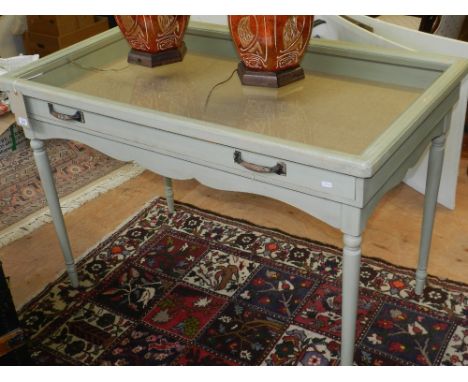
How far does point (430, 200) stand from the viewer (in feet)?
6.66

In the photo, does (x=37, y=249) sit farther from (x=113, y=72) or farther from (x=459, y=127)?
(x=459, y=127)

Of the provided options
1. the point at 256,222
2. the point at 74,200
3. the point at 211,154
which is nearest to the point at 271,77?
the point at 211,154

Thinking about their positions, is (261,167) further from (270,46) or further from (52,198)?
(52,198)

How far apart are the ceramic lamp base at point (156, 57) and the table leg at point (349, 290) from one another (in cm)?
84

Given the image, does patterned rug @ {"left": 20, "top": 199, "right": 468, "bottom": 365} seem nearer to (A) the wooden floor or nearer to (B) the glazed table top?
(A) the wooden floor

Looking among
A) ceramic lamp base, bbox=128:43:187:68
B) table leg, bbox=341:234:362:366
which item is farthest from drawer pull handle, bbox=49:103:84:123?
table leg, bbox=341:234:362:366

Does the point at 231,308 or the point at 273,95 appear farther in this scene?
the point at 231,308

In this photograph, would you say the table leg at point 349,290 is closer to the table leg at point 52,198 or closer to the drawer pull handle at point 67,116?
the drawer pull handle at point 67,116

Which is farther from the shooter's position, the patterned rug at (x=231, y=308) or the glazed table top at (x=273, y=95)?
the patterned rug at (x=231, y=308)

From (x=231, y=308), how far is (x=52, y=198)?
0.70m

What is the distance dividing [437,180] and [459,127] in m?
0.61

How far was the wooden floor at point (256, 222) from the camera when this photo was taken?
7.84 feet

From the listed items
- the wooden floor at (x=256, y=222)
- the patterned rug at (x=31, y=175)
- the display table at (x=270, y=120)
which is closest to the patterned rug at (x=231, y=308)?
the wooden floor at (x=256, y=222)

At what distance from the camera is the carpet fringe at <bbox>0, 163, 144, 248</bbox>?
8.75 ft
